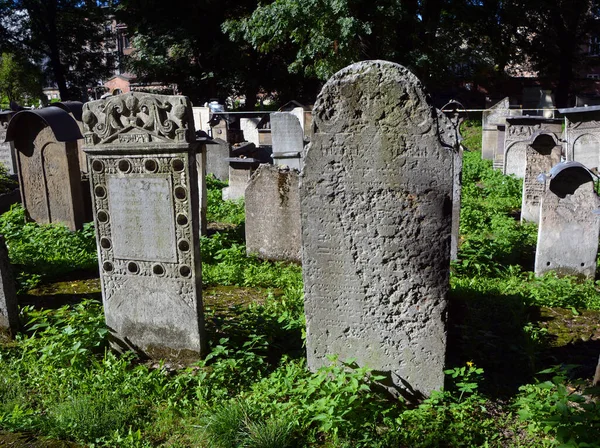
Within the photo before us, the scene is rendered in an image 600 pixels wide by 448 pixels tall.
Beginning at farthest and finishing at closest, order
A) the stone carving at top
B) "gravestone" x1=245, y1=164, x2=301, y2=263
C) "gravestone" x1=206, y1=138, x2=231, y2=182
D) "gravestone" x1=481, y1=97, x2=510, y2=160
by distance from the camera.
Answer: "gravestone" x1=481, y1=97, x2=510, y2=160
"gravestone" x1=206, y1=138, x2=231, y2=182
"gravestone" x1=245, y1=164, x2=301, y2=263
the stone carving at top

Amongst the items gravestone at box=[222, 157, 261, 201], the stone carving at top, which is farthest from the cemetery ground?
gravestone at box=[222, 157, 261, 201]

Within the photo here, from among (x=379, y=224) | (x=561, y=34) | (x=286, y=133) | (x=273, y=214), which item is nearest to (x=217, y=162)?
(x=286, y=133)

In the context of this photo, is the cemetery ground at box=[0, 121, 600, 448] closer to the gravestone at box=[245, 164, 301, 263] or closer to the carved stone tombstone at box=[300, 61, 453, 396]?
the carved stone tombstone at box=[300, 61, 453, 396]

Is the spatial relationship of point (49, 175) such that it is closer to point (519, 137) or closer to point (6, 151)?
point (6, 151)

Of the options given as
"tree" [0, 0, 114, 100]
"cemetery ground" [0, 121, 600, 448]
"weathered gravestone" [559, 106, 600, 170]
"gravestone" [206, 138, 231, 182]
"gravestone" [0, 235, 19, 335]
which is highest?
"tree" [0, 0, 114, 100]

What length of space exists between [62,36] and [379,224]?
111 ft

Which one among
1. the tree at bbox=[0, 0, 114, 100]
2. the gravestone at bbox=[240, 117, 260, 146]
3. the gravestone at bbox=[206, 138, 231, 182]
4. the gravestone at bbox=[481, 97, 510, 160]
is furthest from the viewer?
the tree at bbox=[0, 0, 114, 100]

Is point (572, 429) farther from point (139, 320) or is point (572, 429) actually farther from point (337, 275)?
point (139, 320)

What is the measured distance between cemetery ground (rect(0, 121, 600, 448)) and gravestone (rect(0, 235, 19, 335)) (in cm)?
12

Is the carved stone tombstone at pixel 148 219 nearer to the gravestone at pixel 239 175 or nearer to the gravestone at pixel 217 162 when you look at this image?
the gravestone at pixel 239 175

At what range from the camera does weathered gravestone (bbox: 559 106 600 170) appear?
35.9 feet

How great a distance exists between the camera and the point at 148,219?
14.0ft

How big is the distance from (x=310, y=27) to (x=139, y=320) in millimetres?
15414

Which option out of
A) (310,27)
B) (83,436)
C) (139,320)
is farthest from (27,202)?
(310,27)
